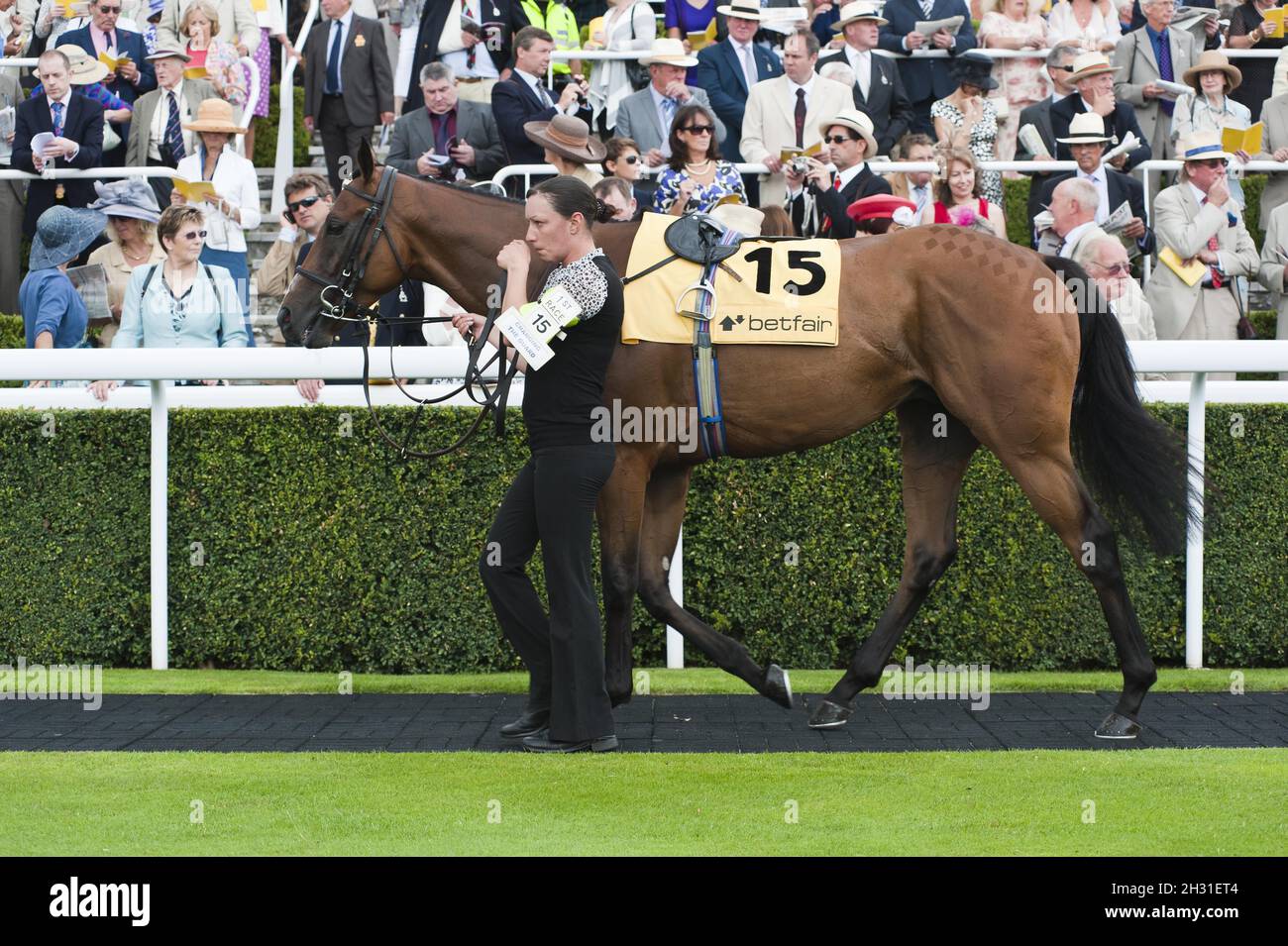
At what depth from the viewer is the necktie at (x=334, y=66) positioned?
12266mm

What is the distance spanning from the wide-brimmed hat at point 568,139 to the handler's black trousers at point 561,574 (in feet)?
11.3

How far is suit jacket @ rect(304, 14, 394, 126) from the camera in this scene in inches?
483

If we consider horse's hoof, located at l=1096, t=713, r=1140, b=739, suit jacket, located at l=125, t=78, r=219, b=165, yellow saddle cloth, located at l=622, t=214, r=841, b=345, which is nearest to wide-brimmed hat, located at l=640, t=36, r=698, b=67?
suit jacket, located at l=125, t=78, r=219, b=165

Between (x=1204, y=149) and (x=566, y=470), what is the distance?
236 inches

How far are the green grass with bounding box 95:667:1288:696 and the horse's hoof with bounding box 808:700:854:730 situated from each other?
2.41 ft

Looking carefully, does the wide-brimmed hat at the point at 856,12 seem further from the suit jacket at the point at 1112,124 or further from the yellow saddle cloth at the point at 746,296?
the yellow saddle cloth at the point at 746,296

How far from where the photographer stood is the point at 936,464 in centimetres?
644

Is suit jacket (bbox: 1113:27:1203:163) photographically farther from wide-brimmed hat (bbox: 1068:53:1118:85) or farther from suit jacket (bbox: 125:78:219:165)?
suit jacket (bbox: 125:78:219:165)

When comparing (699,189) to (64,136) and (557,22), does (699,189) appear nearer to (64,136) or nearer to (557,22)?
(64,136)

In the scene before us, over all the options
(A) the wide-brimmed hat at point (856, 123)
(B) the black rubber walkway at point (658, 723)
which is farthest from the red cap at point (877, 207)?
(B) the black rubber walkway at point (658, 723)

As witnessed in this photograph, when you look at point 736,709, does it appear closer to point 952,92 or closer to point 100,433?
point 100,433

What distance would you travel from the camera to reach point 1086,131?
10258 millimetres

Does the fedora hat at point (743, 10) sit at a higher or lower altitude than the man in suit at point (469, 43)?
higher

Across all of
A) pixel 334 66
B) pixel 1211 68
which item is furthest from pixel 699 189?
pixel 1211 68
